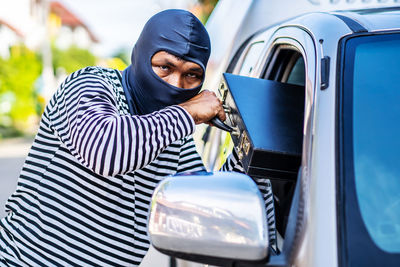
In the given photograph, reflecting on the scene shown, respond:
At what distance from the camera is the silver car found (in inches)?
50.7

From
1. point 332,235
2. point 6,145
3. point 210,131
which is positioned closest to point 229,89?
point 332,235

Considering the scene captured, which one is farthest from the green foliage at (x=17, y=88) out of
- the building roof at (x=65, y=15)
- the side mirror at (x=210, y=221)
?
the building roof at (x=65, y=15)

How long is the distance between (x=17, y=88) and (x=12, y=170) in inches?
384

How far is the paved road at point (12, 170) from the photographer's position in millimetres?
2422

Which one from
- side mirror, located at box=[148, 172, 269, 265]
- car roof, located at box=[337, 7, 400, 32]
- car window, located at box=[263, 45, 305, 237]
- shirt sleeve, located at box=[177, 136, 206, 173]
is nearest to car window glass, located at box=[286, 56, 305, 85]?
car window, located at box=[263, 45, 305, 237]

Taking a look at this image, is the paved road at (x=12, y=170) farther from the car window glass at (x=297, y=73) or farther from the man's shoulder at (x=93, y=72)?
the car window glass at (x=297, y=73)

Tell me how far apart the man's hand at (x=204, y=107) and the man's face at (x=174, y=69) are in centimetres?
9

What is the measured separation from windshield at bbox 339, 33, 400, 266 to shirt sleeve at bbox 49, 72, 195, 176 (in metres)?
0.51

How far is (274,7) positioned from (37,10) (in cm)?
Result: 4173

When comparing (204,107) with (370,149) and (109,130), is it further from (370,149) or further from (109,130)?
(370,149)

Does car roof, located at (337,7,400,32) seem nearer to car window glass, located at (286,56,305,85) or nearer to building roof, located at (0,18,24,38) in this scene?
car window glass, located at (286,56,305,85)

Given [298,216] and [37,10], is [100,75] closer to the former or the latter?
[298,216]

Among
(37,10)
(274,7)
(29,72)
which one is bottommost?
(274,7)

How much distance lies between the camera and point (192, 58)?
1.98m
